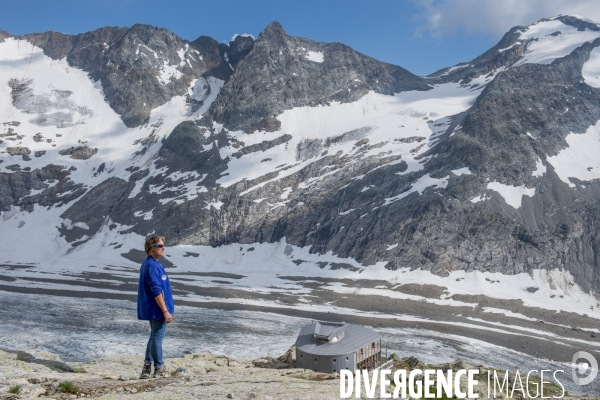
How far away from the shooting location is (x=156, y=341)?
12203mm

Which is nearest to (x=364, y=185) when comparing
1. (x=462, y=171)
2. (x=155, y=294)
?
(x=462, y=171)

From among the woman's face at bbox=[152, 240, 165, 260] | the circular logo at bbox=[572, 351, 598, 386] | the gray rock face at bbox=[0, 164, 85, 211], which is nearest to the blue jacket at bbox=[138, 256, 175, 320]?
the woman's face at bbox=[152, 240, 165, 260]

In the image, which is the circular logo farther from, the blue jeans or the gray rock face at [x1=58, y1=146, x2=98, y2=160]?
the gray rock face at [x1=58, y1=146, x2=98, y2=160]

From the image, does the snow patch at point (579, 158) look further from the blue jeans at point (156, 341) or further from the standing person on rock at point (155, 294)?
the standing person on rock at point (155, 294)

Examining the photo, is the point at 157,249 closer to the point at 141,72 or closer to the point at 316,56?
the point at 316,56

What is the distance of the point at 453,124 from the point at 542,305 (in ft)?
227

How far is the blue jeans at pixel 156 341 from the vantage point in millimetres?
12039

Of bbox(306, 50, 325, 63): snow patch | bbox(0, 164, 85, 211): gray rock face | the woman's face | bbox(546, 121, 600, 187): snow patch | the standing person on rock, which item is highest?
bbox(306, 50, 325, 63): snow patch

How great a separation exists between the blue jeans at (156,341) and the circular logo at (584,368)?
47323 millimetres

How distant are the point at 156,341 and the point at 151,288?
1604 millimetres

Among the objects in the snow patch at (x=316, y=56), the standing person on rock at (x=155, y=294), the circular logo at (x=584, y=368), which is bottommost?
the circular logo at (x=584, y=368)

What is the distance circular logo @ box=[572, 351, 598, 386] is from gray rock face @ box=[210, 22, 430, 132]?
112835 millimetres

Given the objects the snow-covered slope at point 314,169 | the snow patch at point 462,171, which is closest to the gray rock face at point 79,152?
the snow-covered slope at point 314,169

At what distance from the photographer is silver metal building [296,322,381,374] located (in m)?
25.9
